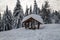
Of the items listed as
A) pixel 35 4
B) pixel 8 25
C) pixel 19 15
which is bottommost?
pixel 8 25

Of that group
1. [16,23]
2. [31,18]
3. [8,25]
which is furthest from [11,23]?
[31,18]

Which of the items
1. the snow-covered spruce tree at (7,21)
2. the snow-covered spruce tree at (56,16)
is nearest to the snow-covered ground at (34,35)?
the snow-covered spruce tree at (7,21)

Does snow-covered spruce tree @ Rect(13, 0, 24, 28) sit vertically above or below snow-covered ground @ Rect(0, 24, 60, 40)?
above

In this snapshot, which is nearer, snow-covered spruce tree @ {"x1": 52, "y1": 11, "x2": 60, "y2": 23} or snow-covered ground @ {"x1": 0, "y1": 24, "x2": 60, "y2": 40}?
snow-covered ground @ {"x1": 0, "y1": 24, "x2": 60, "y2": 40}

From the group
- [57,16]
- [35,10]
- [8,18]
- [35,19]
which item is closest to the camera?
[35,19]

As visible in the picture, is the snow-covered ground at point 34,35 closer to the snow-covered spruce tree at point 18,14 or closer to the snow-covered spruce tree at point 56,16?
the snow-covered spruce tree at point 18,14

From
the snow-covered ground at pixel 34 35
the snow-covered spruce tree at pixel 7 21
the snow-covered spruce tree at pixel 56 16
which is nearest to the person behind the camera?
the snow-covered ground at pixel 34 35

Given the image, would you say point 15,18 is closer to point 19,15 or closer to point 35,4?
point 19,15

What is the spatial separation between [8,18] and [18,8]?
27.2 ft

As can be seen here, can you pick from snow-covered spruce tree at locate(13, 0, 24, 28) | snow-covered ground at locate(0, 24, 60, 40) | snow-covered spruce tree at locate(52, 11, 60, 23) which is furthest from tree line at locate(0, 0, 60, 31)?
snow-covered ground at locate(0, 24, 60, 40)

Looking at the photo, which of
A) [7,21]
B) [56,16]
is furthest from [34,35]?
[56,16]

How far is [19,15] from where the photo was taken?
50938 mm

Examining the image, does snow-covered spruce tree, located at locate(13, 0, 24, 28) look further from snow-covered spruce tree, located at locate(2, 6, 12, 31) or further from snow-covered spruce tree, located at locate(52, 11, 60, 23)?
snow-covered spruce tree, located at locate(52, 11, 60, 23)

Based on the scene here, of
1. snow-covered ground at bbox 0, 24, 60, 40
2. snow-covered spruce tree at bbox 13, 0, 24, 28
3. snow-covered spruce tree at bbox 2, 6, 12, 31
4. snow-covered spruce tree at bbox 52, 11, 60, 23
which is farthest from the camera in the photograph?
snow-covered spruce tree at bbox 52, 11, 60, 23
